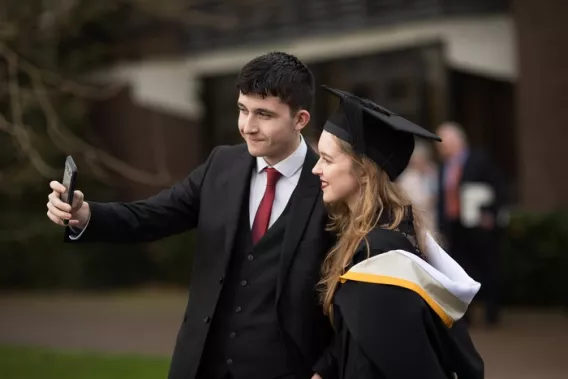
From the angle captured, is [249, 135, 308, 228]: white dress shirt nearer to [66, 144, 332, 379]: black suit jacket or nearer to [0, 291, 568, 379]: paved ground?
[66, 144, 332, 379]: black suit jacket

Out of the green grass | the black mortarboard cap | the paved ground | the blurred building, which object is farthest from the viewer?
the blurred building

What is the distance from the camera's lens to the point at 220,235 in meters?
3.96

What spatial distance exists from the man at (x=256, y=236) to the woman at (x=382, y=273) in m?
0.14

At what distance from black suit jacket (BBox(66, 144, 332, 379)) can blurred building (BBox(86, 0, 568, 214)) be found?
9.21 m

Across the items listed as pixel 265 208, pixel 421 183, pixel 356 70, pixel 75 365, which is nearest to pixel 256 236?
pixel 265 208

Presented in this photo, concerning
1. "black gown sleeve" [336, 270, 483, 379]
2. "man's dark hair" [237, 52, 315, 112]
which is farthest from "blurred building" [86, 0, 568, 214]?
"black gown sleeve" [336, 270, 483, 379]

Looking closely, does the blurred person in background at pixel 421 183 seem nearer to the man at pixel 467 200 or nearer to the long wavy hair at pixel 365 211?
the man at pixel 467 200

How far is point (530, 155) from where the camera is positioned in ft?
42.5

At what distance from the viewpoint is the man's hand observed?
12.2 feet

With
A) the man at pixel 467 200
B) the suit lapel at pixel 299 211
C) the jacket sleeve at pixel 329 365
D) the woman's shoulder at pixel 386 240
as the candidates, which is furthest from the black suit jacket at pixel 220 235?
the man at pixel 467 200

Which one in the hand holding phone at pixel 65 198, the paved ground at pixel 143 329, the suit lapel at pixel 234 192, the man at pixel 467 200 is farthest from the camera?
the man at pixel 467 200

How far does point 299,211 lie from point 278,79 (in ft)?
1.62

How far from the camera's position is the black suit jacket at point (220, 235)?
379cm

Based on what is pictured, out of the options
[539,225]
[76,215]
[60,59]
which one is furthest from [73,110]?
[76,215]
